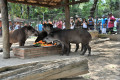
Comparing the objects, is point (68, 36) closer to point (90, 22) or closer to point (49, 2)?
point (49, 2)

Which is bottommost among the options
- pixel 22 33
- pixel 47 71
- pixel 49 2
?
pixel 47 71

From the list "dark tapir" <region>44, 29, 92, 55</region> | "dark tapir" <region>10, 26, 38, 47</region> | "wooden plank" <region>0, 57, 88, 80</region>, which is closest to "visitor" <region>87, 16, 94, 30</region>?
"dark tapir" <region>44, 29, 92, 55</region>

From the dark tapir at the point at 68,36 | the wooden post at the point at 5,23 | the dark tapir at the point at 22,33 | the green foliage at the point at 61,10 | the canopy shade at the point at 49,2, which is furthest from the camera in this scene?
the green foliage at the point at 61,10

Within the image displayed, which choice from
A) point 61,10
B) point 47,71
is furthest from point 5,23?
point 61,10

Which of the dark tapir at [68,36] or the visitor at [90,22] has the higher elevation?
the visitor at [90,22]

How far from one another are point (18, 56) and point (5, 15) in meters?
1.73

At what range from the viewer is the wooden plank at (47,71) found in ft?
11.3

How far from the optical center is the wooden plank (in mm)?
3439

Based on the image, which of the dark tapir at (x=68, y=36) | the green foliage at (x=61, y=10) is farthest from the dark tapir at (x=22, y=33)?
the green foliage at (x=61, y=10)

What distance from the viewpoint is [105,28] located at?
13812 mm

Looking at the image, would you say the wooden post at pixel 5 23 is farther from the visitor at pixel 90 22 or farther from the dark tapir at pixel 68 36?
the visitor at pixel 90 22

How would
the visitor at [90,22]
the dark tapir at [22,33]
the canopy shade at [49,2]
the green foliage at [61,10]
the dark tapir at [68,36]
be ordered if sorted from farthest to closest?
the visitor at [90,22] → the green foliage at [61,10] → the canopy shade at [49,2] → the dark tapir at [22,33] → the dark tapir at [68,36]

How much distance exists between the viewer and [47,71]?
3.78 metres

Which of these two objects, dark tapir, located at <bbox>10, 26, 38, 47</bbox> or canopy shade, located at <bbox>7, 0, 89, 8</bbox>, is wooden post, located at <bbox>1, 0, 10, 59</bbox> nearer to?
dark tapir, located at <bbox>10, 26, 38, 47</bbox>
